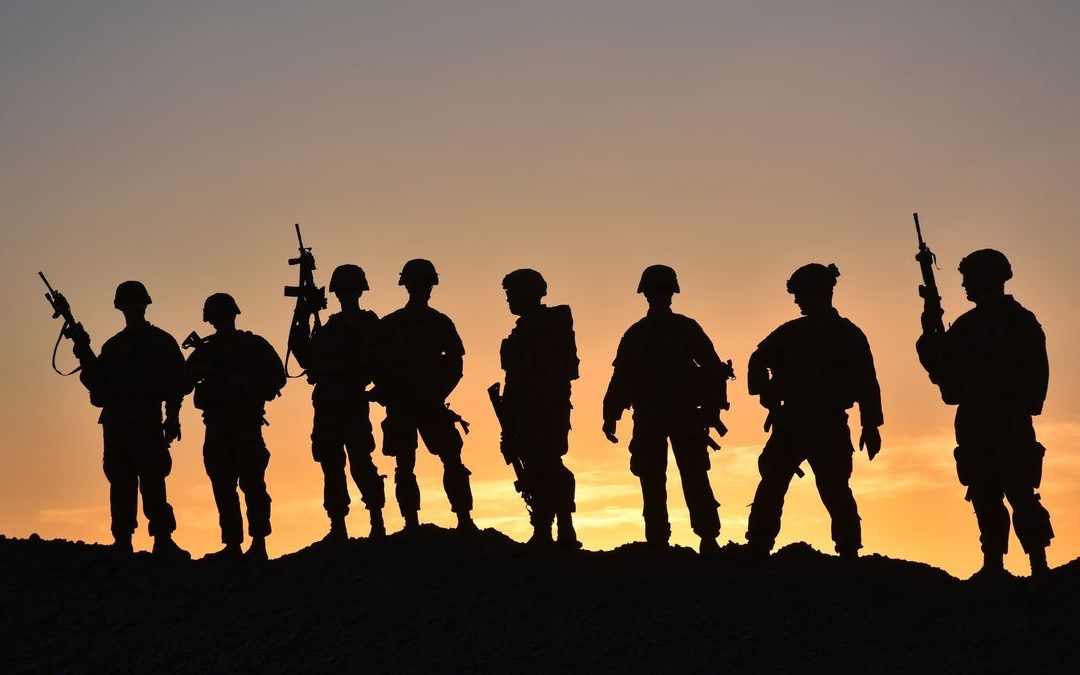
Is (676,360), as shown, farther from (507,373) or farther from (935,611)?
(935,611)

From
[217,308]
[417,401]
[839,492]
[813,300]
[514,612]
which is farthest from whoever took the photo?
[217,308]

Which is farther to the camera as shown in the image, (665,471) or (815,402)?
(665,471)

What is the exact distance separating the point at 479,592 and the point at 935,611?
4.42m

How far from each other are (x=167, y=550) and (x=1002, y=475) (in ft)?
29.6

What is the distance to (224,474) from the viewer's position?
50.9 ft

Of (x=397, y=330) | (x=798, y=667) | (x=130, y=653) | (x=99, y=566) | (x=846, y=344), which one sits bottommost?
(x=798, y=667)

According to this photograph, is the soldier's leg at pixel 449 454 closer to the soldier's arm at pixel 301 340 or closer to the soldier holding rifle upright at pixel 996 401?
the soldier's arm at pixel 301 340

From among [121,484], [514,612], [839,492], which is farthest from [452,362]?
[839,492]

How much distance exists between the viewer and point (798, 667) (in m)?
12.0

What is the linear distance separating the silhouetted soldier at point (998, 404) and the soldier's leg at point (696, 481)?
2615 mm

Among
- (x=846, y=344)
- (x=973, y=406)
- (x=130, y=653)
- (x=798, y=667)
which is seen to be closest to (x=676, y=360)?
(x=846, y=344)

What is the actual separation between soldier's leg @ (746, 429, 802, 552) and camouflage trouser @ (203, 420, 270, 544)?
5457 mm

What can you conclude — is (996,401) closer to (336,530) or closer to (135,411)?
(336,530)

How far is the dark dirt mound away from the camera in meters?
12.3
